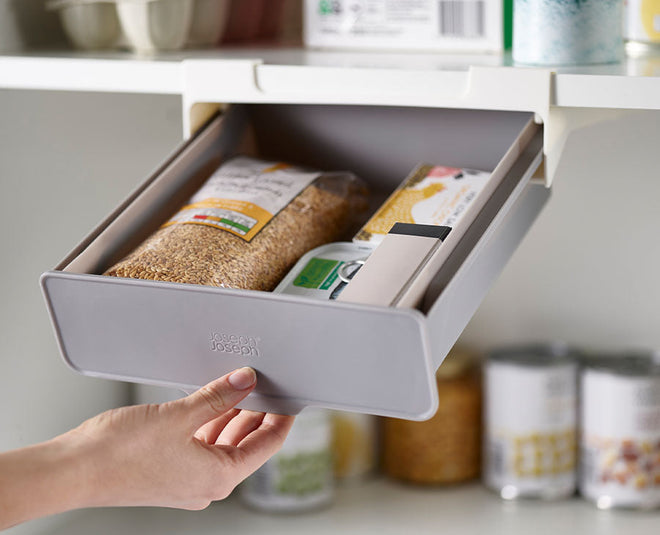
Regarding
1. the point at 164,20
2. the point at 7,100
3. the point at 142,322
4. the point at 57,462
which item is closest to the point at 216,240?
the point at 142,322

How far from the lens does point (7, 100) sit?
1069 millimetres

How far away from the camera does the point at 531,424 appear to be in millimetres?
1196

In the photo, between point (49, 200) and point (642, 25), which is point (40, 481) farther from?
point (642, 25)

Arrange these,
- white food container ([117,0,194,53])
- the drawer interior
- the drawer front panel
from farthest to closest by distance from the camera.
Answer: white food container ([117,0,194,53]), the drawer interior, the drawer front panel

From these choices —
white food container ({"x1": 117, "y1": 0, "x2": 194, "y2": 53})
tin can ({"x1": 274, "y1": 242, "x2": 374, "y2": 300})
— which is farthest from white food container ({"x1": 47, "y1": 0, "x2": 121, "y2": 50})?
tin can ({"x1": 274, "y1": 242, "x2": 374, "y2": 300})

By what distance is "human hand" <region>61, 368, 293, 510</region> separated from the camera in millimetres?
684

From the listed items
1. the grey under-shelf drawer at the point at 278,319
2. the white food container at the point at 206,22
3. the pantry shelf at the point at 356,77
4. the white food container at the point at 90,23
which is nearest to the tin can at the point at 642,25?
the pantry shelf at the point at 356,77

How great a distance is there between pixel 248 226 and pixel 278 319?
15cm

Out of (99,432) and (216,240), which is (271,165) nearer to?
(216,240)

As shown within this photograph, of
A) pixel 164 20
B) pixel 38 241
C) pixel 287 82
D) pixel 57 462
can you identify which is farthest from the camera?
pixel 38 241

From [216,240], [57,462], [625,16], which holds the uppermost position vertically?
[625,16]

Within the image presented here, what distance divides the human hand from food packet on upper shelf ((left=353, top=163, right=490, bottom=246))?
0.19 metres

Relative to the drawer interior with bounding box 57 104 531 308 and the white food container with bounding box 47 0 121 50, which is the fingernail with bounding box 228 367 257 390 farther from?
the white food container with bounding box 47 0 121 50

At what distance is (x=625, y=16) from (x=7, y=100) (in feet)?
2.16
